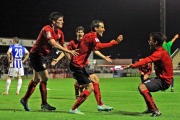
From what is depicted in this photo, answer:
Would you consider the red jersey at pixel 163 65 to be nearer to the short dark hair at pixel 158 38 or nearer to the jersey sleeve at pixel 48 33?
the short dark hair at pixel 158 38

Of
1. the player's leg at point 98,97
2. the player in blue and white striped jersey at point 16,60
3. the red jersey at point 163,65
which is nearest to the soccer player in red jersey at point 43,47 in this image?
the player's leg at point 98,97

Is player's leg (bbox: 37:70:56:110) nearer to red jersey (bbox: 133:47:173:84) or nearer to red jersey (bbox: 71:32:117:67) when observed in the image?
red jersey (bbox: 71:32:117:67)

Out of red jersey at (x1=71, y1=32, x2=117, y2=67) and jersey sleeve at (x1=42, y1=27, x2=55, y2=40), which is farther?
jersey sleeve at (x1=42, y1=27, x2=55, y2=40)

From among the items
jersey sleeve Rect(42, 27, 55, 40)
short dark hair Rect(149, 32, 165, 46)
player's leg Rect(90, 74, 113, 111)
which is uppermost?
jersey sleeve Rect(42, 27, 55, 40)

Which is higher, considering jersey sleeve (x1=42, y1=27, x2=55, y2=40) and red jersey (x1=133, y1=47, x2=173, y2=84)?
jersey sleeve (x1=42, y1=27, x2=55, y2=40)

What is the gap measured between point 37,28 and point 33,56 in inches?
1726

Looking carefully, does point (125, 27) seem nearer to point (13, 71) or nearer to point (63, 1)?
point (63, 1)

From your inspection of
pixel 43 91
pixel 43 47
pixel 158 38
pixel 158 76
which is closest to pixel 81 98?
A: pixel 43 91

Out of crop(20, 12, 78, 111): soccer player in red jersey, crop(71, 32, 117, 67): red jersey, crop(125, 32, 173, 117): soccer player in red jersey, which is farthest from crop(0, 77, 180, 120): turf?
crop(71, 32, 117, 67): red jersey

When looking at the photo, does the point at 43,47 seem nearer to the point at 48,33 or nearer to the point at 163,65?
the point at 48,33

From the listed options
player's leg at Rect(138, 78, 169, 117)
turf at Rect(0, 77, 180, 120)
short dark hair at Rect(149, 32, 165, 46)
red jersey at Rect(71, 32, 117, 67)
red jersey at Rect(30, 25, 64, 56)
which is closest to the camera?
turf at Rect(0, 77, 180, 120)

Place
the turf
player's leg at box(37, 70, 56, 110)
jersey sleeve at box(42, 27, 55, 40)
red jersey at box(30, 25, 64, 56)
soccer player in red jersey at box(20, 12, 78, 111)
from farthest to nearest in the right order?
player's leg at box(37, 70, 56, 110) → soccer player in red jersey at box(20, 12, 78, 111) → red jersey at box(30, 25, 64, 56) → jersey sleeve at box(42, 27, 55, 40) → the turf

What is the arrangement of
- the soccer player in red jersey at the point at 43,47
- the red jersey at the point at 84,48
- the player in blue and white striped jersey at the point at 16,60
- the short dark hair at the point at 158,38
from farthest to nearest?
1. the player in blue and white striped jersey at the point at 16,60
2. the soccer player in red jersey at the point at 43,47
3. the red jersey at the point at 84,48
4. the short dark hair at the point at 158,38

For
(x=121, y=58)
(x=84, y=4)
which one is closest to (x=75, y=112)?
(x=84, y=4)
